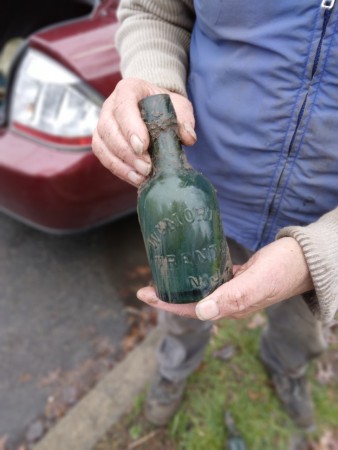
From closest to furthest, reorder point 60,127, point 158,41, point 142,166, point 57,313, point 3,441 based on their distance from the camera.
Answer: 1. point 142,166
2. point 158,41
3. point 3,441
4. point 60,127
5. point 57,313

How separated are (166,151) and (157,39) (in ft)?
1.87

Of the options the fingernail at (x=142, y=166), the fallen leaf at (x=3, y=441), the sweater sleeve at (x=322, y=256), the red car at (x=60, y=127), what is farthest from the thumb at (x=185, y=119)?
the fallen leaf at (x=3, y=441)

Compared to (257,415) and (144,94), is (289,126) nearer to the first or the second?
(144,94)

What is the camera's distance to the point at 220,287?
1.11 meters

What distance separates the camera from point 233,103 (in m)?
1.32

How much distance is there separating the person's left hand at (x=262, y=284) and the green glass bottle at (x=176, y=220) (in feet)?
0.20

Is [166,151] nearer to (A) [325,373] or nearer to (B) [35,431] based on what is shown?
(B) [35,431]

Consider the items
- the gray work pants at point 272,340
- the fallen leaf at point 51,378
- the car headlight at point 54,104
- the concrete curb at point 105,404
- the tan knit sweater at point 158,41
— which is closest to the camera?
the tan knit sweater at point 158,41

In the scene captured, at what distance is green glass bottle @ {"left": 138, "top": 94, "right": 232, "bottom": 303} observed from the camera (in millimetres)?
1083

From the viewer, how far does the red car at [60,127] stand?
226 cm

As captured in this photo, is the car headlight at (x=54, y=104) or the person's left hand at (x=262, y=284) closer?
the person's left hand at (x=262, y=284)

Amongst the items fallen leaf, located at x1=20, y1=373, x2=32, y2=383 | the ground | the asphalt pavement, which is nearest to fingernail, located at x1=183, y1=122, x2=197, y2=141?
the ground

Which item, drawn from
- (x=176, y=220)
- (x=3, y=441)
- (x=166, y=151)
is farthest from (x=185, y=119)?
(x=3, y=441)

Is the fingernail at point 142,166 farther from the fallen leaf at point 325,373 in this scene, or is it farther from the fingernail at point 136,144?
the fallen leaf at point 325,373
